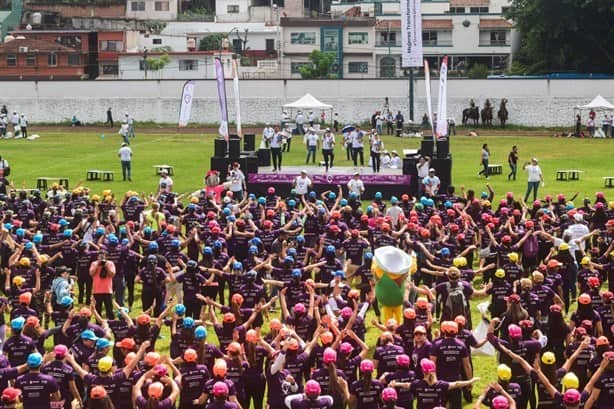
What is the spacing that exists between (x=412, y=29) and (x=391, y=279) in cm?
2874

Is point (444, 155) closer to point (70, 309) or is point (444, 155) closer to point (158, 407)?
Answer: point (70, 309)

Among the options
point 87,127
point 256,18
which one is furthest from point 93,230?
point 256,18

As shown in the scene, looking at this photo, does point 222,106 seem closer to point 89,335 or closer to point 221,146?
point 221,146

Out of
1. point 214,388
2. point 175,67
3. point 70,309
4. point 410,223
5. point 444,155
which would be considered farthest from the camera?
point 175,67

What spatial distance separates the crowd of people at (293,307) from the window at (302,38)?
5353 cm

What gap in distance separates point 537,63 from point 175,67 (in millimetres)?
26443

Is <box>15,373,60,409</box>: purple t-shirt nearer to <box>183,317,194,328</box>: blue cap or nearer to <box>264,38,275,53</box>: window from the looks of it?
<box>183,317,194,328</box>: blue cap

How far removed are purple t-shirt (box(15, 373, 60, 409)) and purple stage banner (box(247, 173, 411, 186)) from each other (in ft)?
68.1

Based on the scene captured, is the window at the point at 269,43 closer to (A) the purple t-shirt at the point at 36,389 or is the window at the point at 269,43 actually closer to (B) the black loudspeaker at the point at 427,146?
(B) the black loudspeaker at the point at 427,146

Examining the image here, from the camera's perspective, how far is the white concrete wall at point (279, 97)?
179 ft

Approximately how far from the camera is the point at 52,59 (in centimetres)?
7269

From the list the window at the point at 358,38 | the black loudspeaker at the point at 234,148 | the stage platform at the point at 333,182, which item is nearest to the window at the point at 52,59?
the window at the point at 358,38

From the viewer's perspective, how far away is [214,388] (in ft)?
34.5

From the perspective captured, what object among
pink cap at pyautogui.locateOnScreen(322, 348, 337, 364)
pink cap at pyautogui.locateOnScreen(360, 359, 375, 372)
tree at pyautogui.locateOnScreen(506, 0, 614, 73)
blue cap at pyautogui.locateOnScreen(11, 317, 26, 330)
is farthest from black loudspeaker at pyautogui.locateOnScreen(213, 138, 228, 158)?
tree at pyautogui.locateOnScreen(506, 0, 614, 73)
